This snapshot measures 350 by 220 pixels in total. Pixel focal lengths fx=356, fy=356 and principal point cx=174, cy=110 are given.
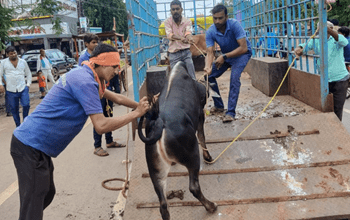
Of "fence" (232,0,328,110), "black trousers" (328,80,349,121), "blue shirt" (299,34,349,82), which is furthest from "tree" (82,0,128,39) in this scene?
"black trousers" (328,80,349,121)

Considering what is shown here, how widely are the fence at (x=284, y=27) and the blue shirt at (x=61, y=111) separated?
3381mm

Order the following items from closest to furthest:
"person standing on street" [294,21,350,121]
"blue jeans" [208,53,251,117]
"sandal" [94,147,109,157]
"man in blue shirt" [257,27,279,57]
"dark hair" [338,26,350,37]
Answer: "person standing on street" [294,21,350,121], "blue jeans" [208,53,251,117], "sandal" [94,147,109,157], "dark hair" [338,26,350,37], "man in blue shirt" [257,27,279,57]

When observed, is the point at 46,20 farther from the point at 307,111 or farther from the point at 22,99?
the point at 307,111

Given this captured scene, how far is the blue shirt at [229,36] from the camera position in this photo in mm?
5473

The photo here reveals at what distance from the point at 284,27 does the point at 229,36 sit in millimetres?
1962

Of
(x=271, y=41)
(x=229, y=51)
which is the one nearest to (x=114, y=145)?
(x=229, y=51)

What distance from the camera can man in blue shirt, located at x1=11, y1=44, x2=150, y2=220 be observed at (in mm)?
2930

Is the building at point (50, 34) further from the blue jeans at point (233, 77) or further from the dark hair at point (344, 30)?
the blue jeans at point (233, 77)

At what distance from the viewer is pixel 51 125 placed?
9.79 ft

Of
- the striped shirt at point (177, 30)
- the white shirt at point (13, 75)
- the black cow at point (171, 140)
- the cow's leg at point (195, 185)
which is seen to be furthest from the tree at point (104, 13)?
the cow's leg at point (195, 185)

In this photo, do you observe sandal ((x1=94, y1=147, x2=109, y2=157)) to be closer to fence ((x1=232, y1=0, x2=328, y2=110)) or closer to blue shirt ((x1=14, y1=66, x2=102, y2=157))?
blue shirt ((x1=14, y1=66, x2=102, y2=157))

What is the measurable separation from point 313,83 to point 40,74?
11.1 metres

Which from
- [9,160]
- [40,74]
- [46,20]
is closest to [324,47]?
[9,160]

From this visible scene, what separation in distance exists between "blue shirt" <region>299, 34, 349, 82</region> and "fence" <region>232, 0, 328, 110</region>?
172mm
